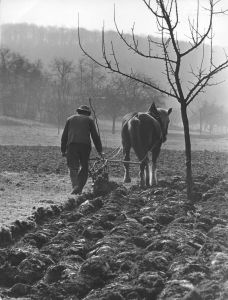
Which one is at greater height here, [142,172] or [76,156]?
[76,156]

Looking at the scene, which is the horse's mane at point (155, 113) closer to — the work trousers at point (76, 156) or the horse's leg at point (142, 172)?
the horse's leg at point (142, 172)

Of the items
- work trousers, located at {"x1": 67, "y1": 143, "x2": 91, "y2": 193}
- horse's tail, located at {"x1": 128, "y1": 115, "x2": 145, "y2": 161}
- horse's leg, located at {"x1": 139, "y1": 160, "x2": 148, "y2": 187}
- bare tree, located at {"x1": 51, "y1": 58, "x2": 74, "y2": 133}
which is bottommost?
horse's leg, located at {"x1": 139, "y1": 160, "x2": 148, "y2": 187}

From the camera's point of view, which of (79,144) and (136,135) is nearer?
(79,144)

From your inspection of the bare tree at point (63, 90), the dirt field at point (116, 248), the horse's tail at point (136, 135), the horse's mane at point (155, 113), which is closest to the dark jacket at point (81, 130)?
the horse's tail at point (136, 135)

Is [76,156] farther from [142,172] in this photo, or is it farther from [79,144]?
[142,172]

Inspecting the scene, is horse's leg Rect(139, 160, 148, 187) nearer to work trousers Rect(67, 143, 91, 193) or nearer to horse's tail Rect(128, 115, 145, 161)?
horse's tail Rect(128, 115, 145, 161)

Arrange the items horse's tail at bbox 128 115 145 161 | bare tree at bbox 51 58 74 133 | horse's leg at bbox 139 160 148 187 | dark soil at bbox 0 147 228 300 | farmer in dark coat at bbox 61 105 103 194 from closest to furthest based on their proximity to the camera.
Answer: dark soil at bbox 0 147 228 300 < farmer in dark coat at bbox 61 105 103 194 < horse's tail at bbox 128 115 145 161 < horse's leg at bbox 139 160 148 187 < bare tree at bbox 51 58 74 133

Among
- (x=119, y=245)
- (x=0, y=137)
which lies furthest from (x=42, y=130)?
(x=119, y=245)

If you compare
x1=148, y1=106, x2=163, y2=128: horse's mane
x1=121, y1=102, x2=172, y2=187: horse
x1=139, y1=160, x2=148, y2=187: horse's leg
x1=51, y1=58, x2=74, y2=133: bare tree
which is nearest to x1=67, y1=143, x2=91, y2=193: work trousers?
x1=121, y1=102, x2=172, y2=187: horse

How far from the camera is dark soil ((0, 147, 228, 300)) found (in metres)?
4.35

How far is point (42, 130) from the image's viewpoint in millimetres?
55312

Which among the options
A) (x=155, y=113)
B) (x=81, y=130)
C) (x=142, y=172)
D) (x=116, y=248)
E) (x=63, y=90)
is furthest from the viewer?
(x=63, y=90)

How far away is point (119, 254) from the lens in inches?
209

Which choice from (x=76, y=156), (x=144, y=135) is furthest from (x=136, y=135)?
(x=76, y=156)
